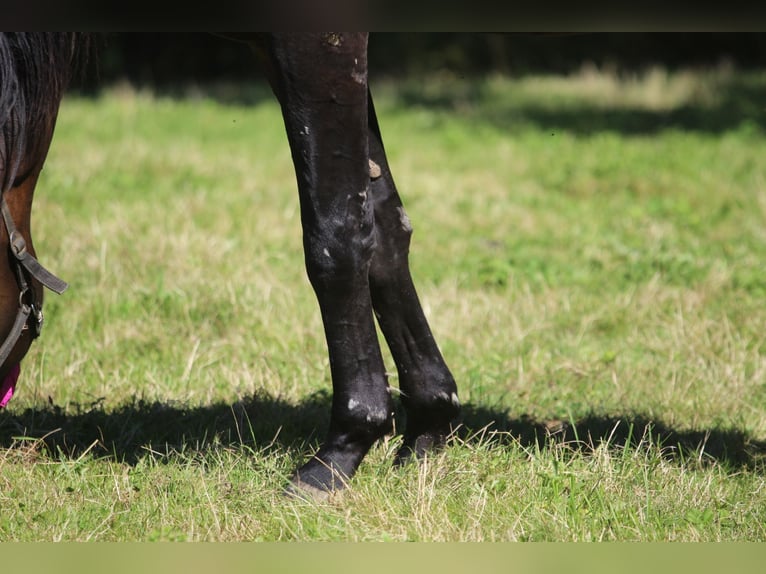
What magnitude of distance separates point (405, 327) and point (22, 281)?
49.1 inches

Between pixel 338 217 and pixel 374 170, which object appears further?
pixel 374 170

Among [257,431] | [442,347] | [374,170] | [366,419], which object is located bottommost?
[257,431]

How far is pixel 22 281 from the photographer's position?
273 cm

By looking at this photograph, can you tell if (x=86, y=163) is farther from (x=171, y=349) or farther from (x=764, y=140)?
(x=764, y=140)

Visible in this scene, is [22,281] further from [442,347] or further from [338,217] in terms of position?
[442,347]

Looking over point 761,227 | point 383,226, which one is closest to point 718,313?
point 761,227

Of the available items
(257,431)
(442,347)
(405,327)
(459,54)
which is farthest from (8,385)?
(459,54)

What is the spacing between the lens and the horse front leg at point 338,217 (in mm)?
2623

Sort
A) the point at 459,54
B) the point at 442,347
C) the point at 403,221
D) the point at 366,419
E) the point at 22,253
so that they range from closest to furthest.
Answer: the point at 22,253
the point at 366,419
the point at 403,221
the point at 442,347
the point at 459,54

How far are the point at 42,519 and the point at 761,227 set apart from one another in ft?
19.1

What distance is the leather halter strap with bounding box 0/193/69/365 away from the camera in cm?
268

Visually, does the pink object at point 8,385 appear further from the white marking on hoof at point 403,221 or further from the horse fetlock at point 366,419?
the white marking on hoof at point 403,221

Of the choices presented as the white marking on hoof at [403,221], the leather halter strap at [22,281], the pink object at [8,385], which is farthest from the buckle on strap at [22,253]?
the white marking on hoof at [403,221]

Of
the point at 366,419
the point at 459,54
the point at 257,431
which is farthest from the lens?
the point at 459,54
